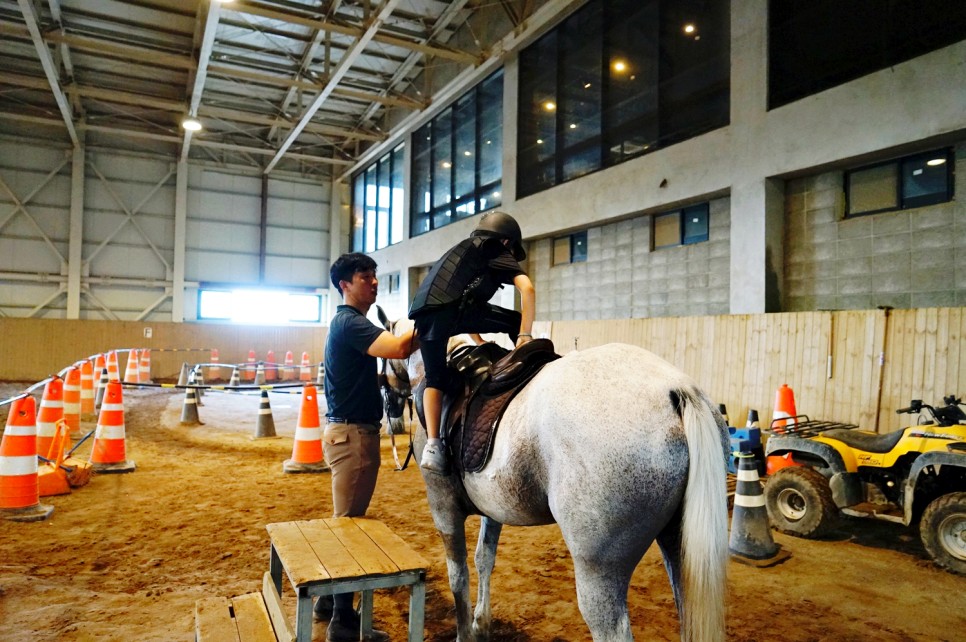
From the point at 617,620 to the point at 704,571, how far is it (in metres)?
0.37

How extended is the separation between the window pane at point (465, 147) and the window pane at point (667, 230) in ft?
22.7

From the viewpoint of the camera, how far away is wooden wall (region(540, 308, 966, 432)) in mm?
5934

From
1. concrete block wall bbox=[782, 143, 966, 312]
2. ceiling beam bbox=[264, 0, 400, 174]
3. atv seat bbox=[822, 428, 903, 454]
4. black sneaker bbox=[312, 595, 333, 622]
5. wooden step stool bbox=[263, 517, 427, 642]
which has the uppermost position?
ceiling beam bbox=[264, 0, 400, 174]

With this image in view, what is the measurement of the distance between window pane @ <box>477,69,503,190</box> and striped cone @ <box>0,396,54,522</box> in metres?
11.7

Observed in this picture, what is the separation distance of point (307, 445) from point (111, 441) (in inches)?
89.2

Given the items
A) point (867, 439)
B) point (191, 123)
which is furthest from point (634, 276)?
point (191, 123)

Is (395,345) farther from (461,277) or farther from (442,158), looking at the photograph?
(442,158)

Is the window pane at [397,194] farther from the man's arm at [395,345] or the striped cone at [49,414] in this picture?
the man's arm at [395,345]

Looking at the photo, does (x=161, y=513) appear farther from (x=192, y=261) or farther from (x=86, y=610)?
(x=192, y=261)

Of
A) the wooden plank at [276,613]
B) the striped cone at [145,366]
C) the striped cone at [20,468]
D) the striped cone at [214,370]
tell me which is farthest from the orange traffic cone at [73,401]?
the striped cone at [214,370]

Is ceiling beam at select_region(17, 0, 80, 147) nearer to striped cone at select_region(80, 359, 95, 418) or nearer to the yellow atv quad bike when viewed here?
striped cone at select_region(80, 359, 95, 418)

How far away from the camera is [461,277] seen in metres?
2.82

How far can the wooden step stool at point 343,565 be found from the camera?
7.30 feet

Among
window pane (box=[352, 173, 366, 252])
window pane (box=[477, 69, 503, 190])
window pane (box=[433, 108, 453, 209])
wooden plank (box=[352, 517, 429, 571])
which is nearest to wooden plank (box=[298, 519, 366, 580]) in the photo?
wooden plank (box=[352, 517, 429, 571])
